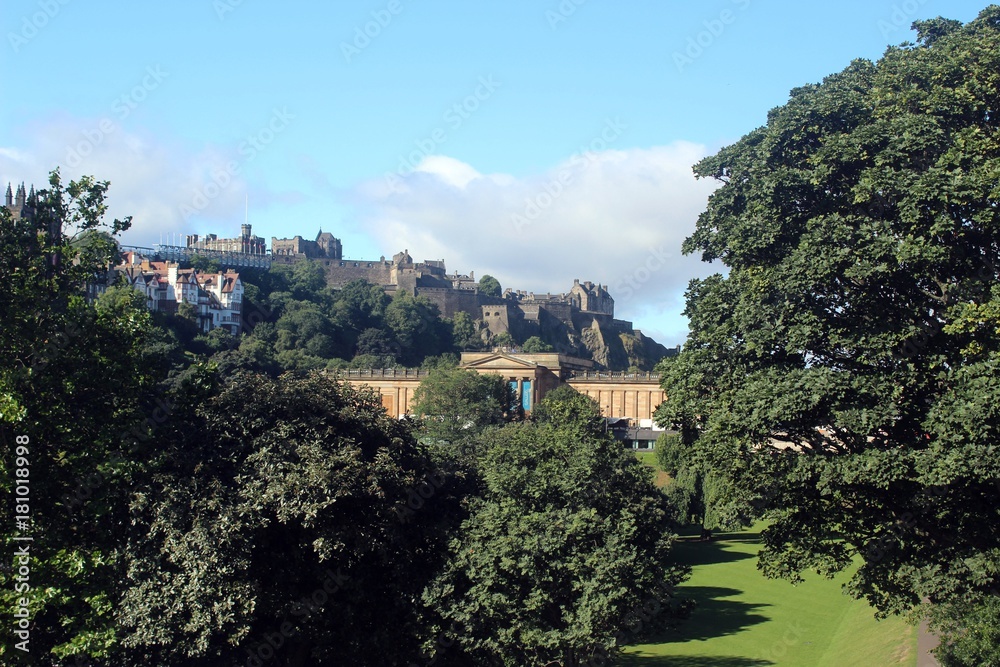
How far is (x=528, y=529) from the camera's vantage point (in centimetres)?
2097

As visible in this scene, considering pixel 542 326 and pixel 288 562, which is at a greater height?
pixel 542 326

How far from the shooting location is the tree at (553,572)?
20.5m

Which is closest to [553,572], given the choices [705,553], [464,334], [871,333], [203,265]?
[871,333]

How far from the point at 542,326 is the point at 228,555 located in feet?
480

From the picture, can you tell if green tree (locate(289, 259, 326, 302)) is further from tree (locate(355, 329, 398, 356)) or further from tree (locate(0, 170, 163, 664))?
tree (locate(0, 170, 163, 664))

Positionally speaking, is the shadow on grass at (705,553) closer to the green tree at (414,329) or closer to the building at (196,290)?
the building at (196,290)

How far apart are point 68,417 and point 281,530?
14.4 feet

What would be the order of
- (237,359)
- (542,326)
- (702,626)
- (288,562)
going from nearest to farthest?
(288,562) → (702,626) → (237,359) → (542,326)

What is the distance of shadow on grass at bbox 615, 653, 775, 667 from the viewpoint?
95.7 feet

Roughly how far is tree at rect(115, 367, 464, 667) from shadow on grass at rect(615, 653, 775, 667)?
32.0 feet

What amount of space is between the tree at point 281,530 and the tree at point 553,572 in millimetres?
943

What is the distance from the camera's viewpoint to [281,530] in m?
20.2

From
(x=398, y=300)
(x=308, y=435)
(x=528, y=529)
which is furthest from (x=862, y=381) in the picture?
(x=398, y=300)

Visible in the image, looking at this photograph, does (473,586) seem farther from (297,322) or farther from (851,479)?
(297,322)
